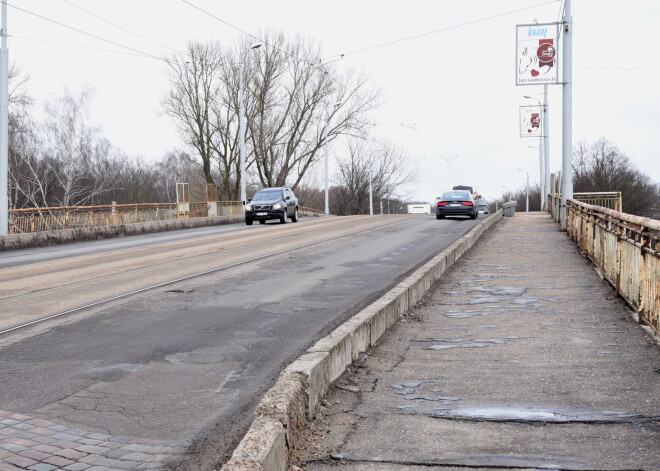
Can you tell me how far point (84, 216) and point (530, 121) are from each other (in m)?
30.0

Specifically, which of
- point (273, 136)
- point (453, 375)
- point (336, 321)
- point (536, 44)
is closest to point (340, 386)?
point (453, 375)

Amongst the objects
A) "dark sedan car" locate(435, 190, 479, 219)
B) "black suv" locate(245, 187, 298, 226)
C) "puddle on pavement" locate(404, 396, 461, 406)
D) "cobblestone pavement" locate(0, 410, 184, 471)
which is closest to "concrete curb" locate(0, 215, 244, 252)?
"black suv" locate(245, 187, 298, 226)

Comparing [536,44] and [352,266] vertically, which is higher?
[536,44]

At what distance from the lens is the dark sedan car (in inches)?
1404

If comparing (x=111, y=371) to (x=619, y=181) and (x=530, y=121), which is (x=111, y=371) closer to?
(x=530, y=121)

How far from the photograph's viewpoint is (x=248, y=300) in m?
10.4

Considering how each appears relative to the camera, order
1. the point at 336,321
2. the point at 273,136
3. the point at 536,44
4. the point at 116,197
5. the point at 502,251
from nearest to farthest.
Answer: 1. the point at 336,321
2. the point at 502,251
3. the point at 536,44
4. the point at 273,136
5. the point at 116,197

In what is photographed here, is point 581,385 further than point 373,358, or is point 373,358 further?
point 373,358

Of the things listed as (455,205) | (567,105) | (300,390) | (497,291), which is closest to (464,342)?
(300,390)

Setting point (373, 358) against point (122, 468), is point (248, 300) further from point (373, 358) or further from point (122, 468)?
point (122, 468)

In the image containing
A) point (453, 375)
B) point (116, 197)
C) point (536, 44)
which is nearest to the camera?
point (453, 375)

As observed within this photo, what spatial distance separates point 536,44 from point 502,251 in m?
9.92

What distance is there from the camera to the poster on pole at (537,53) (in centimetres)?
2388

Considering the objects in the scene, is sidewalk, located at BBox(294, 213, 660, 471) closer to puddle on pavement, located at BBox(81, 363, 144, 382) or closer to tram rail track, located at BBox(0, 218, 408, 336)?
puddle on pavement, located at BBox(81, 363, 144, 382)
